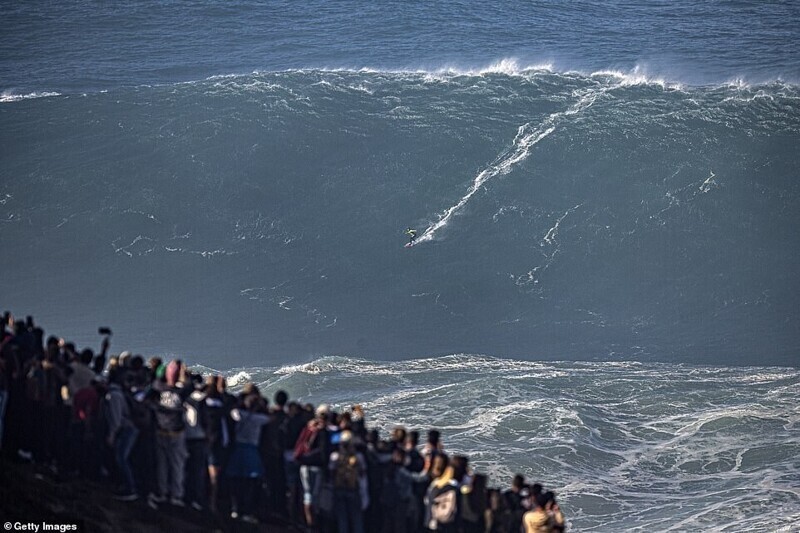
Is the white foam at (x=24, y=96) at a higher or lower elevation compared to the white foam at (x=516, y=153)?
higher

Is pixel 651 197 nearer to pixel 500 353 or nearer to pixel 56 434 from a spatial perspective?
pixel 500 353

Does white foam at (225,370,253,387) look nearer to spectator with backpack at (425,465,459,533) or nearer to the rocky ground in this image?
the rocky ground

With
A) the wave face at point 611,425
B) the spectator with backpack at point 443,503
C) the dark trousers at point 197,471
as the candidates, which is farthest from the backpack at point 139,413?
the wave face at point 611,425

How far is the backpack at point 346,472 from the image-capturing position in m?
17.5

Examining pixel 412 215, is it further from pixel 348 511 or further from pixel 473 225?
pixel 348 511

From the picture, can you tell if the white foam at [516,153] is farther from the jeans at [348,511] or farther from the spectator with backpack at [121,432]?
the jeans at [348,511]

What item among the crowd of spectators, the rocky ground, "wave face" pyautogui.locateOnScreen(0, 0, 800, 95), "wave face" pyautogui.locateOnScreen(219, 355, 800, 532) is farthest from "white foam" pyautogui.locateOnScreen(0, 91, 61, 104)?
the rocky ground

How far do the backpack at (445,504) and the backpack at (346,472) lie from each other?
0.94 metres

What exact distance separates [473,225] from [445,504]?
1091 inches

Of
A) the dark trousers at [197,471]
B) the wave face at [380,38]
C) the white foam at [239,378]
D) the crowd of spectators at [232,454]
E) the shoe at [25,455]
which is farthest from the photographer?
the wave face at [380,38]

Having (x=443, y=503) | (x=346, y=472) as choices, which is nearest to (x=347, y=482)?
(x=346, y=472)

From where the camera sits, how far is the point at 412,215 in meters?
45.6

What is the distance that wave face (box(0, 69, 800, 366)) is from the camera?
4019cm

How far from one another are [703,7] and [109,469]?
48116mm
